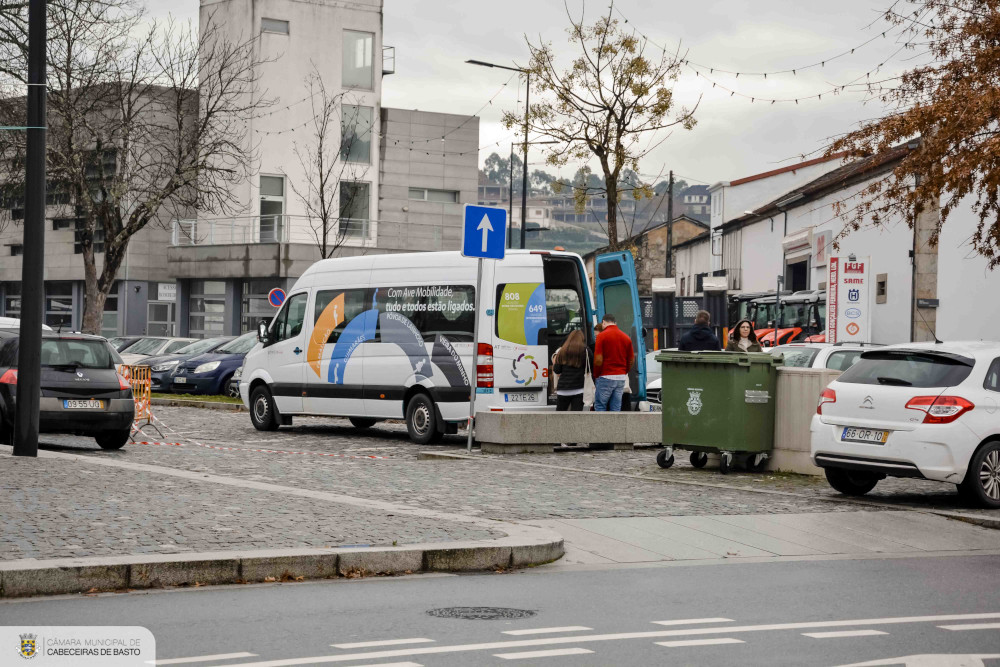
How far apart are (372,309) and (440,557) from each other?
10886mm

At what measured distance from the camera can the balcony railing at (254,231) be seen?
48.3 m

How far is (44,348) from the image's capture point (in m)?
18.1

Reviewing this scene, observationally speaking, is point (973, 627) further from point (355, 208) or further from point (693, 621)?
point (355, 208)

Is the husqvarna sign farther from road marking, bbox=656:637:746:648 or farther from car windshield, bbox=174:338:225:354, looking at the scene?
road marking, bbox=656:637:746:648

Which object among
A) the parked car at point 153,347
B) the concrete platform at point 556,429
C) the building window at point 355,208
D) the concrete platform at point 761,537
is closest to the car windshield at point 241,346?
the parked car at point 153,347

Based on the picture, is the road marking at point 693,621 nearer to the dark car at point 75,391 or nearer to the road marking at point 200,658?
the road marking at point 200,658

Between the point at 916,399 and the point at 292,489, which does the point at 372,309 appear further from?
the point at 916,399

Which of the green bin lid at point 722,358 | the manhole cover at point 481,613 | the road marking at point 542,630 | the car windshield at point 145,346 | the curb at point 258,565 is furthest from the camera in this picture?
the car windshield at point 145,346

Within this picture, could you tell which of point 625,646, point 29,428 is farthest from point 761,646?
point 29,428

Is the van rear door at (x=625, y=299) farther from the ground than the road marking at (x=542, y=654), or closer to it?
farther from the ground

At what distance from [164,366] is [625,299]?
571 inches

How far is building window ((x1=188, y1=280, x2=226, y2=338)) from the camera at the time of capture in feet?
165

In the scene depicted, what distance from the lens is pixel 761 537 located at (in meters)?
11.0

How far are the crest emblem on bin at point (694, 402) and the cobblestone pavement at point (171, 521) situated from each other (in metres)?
5.42
